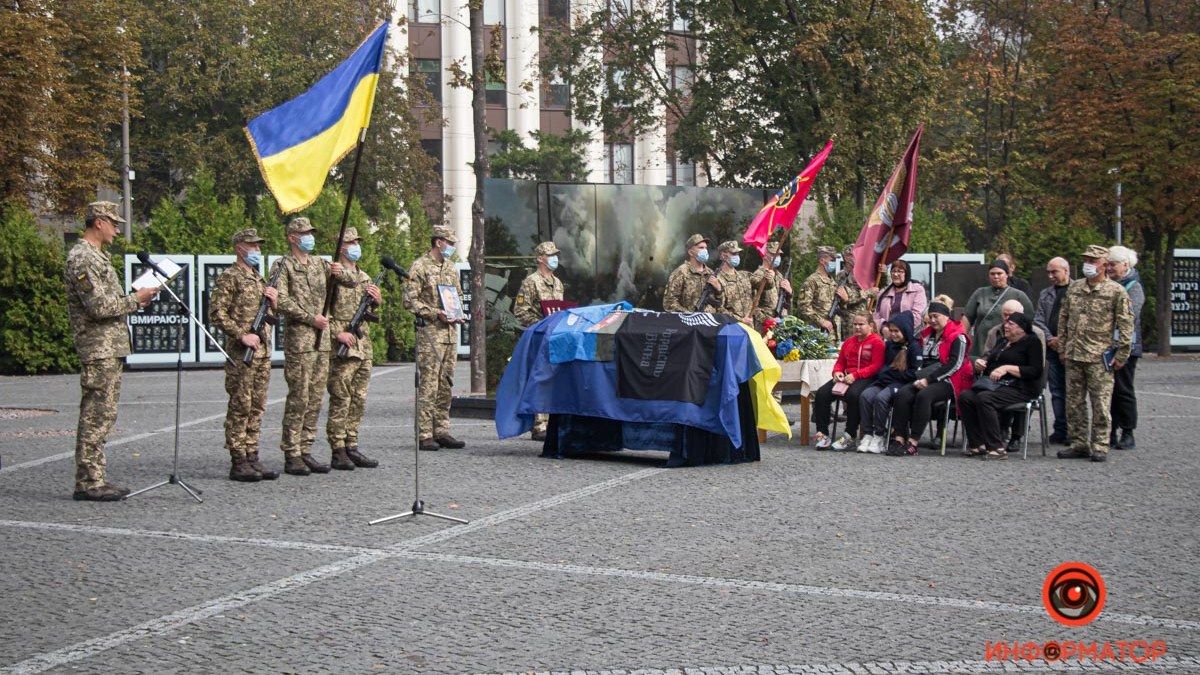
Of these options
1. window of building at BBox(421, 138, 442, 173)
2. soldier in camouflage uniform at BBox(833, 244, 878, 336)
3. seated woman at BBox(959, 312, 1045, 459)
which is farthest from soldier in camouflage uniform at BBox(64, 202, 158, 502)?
window of building at BBox(421, 138, 442, 173)

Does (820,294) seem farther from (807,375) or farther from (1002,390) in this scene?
(1002,390)

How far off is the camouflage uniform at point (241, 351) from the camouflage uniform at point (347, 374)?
0.91 metres

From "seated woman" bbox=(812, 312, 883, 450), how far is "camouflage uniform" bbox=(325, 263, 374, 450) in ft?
16.6

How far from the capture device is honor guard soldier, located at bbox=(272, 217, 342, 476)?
13.0 metres

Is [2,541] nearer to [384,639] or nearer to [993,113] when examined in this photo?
[384,639]

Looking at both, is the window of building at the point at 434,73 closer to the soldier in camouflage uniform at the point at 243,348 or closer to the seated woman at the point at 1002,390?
the seated woman at the point at 1002,390

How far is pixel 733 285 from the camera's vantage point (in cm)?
1881

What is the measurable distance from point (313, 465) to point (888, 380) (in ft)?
20.1

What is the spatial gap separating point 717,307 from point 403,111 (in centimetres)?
3852

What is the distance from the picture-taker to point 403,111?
54.7 m

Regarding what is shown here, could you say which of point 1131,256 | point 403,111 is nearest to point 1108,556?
point 1131,256

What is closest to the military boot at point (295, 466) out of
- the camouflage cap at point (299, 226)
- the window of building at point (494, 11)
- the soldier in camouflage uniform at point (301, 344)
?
the soldier in camouflage uniform at point (301, 344)

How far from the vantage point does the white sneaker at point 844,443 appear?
→ 1552 centimetres

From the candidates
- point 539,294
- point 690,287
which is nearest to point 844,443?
point 690,287
